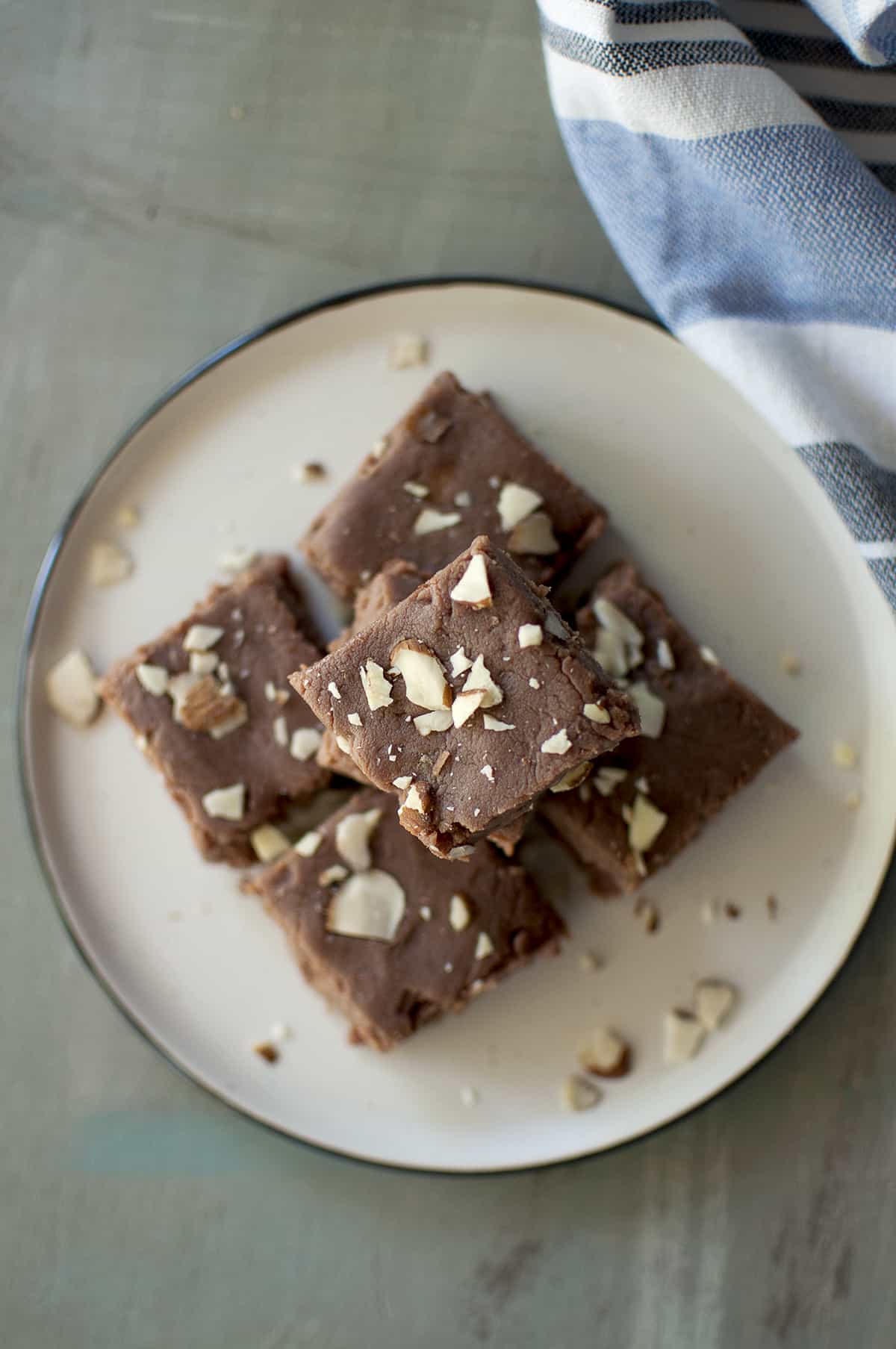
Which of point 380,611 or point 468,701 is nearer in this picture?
point 468,701

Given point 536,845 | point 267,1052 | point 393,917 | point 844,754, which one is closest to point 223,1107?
point 267,1052

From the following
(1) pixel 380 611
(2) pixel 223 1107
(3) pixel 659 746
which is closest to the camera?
(1) pixel 380 611

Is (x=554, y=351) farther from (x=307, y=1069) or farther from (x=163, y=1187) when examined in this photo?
(x=163, y=1187)

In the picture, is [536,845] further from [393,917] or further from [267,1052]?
[267,1052]

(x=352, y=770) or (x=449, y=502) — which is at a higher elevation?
(x=449, y=502)

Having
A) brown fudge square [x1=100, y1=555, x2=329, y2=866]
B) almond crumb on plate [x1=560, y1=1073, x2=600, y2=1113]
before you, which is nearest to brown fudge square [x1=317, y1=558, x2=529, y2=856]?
brown fudge square [x1=100, y1=555, x2=329, y2=866]

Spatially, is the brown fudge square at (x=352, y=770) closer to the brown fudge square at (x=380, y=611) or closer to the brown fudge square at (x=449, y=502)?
the brown fudge square at (x=380, y=611)
